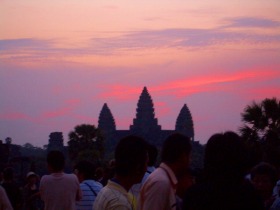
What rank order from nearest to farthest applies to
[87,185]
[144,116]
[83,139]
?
[87,185], [83,139], [144,116]

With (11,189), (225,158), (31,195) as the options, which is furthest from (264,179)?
(31,195)

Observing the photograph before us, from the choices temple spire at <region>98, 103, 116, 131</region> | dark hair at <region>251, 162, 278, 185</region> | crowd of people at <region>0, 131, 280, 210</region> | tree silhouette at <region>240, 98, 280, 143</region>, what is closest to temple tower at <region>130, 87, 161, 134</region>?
temple spire at <region>98, 103, 116, 131</region>

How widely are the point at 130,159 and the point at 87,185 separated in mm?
4392

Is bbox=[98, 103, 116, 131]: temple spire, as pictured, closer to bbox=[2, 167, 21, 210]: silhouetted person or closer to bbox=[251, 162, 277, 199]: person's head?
bbox=[2, 167, 21, 210]: silhouetted person

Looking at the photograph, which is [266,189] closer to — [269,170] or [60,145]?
[269,170]

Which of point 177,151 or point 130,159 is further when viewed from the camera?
point 177,151

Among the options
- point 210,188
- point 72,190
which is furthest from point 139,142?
point 72,190

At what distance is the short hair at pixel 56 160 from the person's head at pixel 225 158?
5.68 meters

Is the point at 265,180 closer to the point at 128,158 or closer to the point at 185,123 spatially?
the point at 128,158

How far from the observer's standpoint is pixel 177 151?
639 cm

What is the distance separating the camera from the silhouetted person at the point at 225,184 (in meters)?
5.19

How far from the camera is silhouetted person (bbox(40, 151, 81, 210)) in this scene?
10.5m

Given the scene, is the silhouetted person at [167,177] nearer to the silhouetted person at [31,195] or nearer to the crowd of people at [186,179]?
the crowd of people at [186,179]

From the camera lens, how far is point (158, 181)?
20.1 ft
